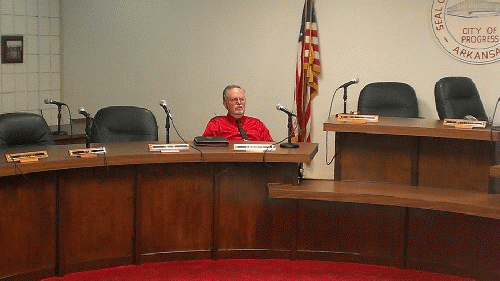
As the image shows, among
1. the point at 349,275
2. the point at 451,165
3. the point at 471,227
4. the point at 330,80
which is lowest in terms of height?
the point at 349,275

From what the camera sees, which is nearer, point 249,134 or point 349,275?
point 349,275

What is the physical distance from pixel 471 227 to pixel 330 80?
10.7ft

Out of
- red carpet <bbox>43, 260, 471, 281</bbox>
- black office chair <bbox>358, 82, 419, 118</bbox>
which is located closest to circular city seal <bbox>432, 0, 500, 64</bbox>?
black office chair <bbox>358, 82, 419, 118</bbox>

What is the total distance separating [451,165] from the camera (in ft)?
17.4

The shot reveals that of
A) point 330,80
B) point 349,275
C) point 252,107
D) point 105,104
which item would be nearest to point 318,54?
point 330,80

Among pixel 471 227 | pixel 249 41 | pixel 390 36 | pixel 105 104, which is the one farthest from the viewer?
pixel 105 104

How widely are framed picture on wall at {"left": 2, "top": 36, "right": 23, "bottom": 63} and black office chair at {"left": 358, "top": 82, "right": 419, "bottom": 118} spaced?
11.1 ft

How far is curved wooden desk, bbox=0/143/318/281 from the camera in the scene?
16.0ft

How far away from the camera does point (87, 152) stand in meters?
5.12

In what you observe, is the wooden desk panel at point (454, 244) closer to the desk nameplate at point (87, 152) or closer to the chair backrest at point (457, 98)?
the chair backrest at point (457, 98)

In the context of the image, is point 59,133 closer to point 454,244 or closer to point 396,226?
point 396,226

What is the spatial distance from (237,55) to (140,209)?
3.49 m

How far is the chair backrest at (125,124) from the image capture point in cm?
606

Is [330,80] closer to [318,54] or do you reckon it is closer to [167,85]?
[318,54]
